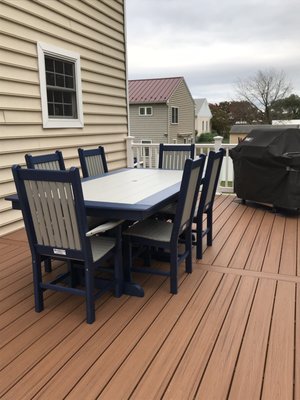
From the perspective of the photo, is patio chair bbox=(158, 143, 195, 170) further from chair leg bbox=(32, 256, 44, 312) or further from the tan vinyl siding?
the tan vinyl siding

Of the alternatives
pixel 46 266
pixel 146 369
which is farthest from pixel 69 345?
pixel 46 266

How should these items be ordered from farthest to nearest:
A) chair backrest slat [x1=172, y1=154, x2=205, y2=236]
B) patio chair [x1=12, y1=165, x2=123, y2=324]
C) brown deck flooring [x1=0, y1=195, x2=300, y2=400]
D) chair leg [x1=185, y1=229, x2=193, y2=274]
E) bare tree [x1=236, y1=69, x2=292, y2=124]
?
bare tree [x1=236, y1=69, x2=292, y2=124], chair leg [x1=185, y1=229, x2=193, y2=274], chair backrest slat [x1=172, y1=154, x2=205, y2=236], patio chair [x1=12, y1=165, x2=123, y2=324], brown deck flooring [x1=0, y1=195, x2=300, y2=400]

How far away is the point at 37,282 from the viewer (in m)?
2.29

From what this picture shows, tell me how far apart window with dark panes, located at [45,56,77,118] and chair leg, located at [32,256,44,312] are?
9.79 ft

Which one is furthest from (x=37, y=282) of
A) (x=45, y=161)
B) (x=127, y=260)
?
(x=45, y=161)

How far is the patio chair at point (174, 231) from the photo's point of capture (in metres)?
2.48

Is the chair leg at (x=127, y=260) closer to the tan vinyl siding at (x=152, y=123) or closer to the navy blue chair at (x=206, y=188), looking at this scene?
the navy blue chair at (x=206, y=188)

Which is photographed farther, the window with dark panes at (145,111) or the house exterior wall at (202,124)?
the house exterior wall at (202,124)

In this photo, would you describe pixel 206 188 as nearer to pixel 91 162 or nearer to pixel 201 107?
pixel 91 162

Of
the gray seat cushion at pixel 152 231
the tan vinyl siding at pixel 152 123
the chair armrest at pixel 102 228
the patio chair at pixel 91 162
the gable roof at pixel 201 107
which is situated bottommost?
the gray seat cushion at pixel 152 231

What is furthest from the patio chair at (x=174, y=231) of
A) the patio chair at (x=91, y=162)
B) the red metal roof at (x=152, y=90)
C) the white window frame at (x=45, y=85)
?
the red metal roof at (x=152, y=90)

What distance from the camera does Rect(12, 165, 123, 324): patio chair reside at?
77.4 inches

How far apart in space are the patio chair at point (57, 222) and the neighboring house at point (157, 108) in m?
17.3

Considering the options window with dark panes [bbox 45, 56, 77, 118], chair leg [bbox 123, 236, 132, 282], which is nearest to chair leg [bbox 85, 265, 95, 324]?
chair leg [bbox 123, 236, 132, 282]
